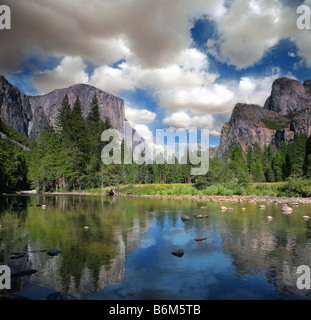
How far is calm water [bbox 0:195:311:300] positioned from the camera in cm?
756

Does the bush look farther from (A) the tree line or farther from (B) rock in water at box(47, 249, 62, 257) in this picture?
(B) rock in water at box(47, 249, 62, 257)

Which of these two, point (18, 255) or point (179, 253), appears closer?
point (18, 255)

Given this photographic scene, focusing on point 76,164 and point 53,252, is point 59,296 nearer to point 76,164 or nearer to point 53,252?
point 53,252

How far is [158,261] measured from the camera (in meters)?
10.4

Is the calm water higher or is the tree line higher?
the tree line

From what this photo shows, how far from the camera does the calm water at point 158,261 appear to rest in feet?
24.8

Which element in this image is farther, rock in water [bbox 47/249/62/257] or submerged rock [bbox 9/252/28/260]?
rock in water [bbox 47/249/62/257]

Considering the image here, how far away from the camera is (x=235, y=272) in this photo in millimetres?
9133

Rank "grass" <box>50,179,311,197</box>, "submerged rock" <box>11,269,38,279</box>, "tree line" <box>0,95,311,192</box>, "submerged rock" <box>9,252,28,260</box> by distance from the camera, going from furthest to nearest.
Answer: "tree line" <box>0,95,311,192</box> → "grass" <box>50,179,311,197</box> → "submerged rock" <box>9,252,28,260</box> → "submerged rock" <box>11,269,38,279</box>

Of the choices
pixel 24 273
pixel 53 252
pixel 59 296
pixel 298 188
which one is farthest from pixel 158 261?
pixel 298 188

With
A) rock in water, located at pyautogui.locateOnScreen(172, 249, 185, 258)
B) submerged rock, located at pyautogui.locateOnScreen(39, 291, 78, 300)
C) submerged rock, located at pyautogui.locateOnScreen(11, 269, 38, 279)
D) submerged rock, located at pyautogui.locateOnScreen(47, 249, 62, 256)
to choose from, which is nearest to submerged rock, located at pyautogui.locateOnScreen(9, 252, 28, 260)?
submerged rock, located at pyautogui.locateOnScreen(47, 249, 62, 256)

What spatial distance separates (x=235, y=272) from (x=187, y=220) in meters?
11.5
